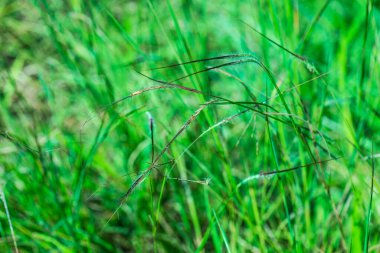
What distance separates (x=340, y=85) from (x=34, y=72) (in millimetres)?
1006

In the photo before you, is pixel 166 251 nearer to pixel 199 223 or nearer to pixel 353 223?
pixel 199 223

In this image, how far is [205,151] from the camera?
112 centimetres

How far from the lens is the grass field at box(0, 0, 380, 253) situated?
889 millimetres

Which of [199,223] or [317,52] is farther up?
[317,52]

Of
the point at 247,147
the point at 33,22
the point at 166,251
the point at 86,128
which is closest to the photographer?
the point at 166,251

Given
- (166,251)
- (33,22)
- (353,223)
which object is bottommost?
(166,251)

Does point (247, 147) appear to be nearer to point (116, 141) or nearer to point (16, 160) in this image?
point (116, 141)

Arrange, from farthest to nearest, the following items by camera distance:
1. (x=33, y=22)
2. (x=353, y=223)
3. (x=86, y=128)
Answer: (x=33, y=22) → (x=86, y=128) → (x=353, y=223)

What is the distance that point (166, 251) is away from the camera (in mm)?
1085

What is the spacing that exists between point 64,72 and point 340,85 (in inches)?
35.0

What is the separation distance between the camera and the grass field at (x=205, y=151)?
2.92ft

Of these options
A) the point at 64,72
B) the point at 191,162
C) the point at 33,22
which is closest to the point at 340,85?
the point at 191,162

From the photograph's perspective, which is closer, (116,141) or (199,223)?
(199,223)

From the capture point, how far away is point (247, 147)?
3.93 ft
